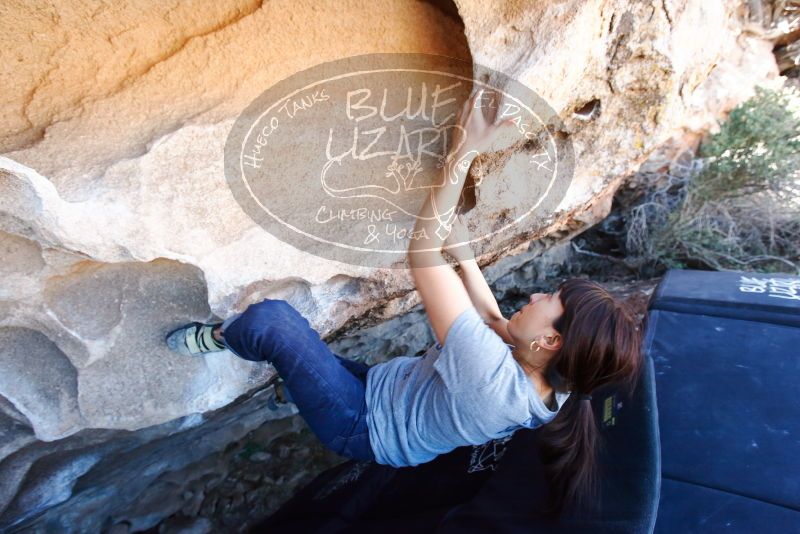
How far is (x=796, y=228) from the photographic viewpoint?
81.8 inches

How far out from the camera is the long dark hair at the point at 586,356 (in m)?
0.82

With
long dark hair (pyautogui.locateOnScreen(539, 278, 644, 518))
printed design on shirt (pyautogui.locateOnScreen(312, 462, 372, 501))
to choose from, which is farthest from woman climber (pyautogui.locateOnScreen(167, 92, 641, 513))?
printed design on shirt (pyautogui.locateOnScreen(312, 462, 372, 501))

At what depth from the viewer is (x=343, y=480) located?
141 centimetres

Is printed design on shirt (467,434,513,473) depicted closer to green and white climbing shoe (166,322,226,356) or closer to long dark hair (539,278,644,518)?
long dark hair (539,278,644,518)

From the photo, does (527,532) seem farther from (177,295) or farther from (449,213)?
(177,295)

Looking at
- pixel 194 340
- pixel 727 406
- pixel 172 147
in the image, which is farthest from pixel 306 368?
pixel 727 406

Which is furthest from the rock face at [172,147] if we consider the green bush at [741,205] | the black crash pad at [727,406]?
the green bush at [741,205]

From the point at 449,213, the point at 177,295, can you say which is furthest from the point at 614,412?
the point at 177,295

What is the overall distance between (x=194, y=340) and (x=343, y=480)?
63 centimetres

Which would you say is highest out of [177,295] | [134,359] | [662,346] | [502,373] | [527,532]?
[177,295]

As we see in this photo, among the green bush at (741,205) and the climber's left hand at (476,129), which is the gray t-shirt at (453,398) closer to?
the climber's left hand at (476,129)

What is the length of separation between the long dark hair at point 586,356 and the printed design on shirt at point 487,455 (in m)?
0.22

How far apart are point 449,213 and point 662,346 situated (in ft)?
2.31
